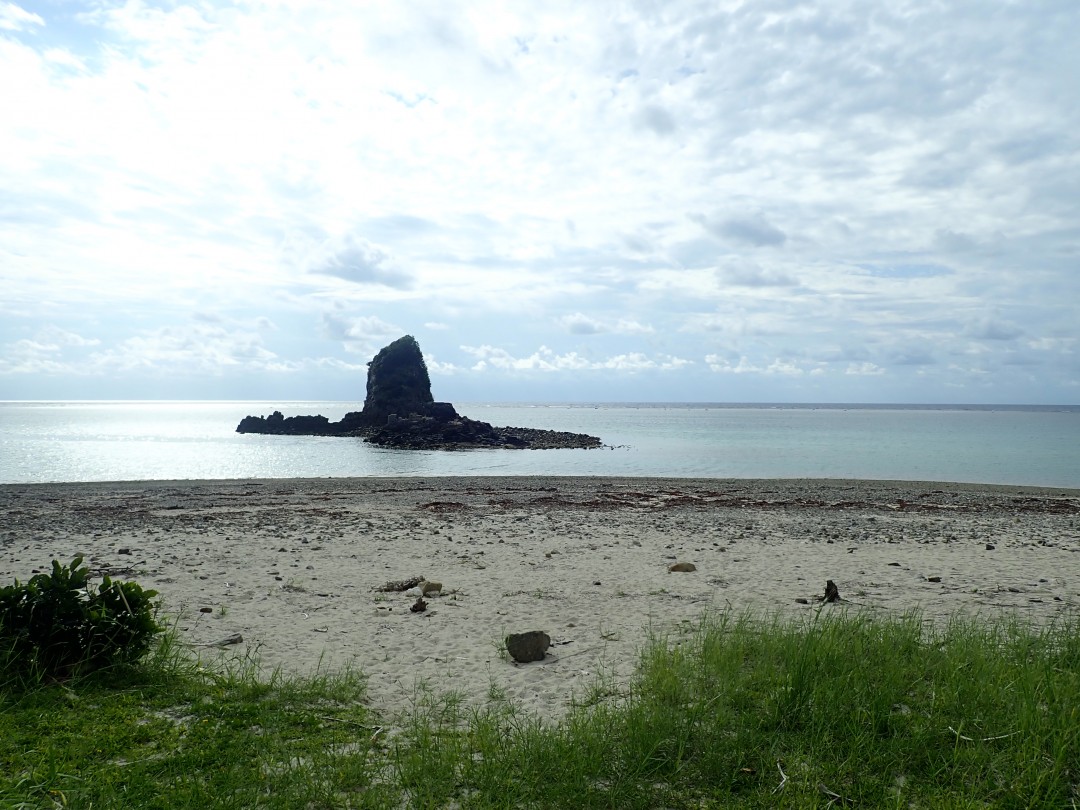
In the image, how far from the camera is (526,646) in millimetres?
8156

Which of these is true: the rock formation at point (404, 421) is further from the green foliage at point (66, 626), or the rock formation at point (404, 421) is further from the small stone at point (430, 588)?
the green foliage at point (66, 626)

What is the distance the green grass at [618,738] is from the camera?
491 cm

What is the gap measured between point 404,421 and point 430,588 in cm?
8047

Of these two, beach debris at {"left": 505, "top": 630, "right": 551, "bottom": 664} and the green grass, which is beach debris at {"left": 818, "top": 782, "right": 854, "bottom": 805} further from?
beach debris at {"left": 505, "top": 630, "right": 551, "bottom": 664}

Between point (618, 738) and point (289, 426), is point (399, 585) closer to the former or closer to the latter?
point (618, 738)

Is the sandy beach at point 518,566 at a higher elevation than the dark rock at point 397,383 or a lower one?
lower

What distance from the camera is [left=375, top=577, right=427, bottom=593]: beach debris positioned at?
11.8 meters

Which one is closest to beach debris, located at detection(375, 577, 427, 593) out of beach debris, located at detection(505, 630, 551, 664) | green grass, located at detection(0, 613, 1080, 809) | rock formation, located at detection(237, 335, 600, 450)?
beach debris, located at detection(505, 630, 551, 664)

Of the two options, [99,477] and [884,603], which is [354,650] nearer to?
[884,603]

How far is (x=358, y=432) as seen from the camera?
104500 millimetres

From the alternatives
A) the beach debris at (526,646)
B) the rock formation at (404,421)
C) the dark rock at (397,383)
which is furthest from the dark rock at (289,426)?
the beach debris at (526,646)

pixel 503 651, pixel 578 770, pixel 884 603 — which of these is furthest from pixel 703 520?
pixel 578 770

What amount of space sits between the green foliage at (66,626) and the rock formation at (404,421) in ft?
240

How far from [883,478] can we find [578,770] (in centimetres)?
4377
